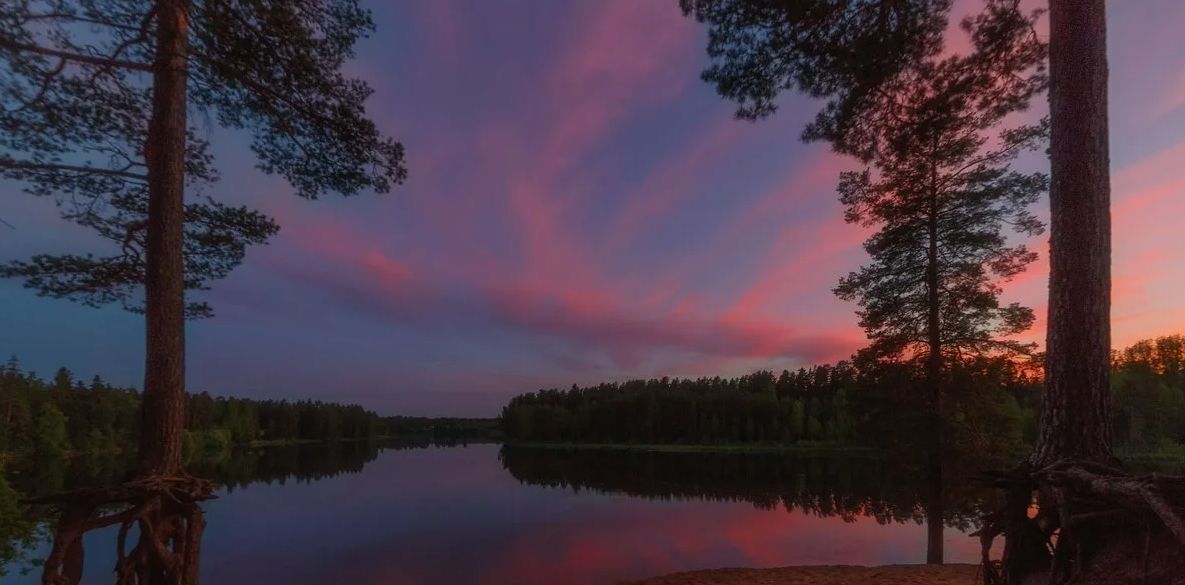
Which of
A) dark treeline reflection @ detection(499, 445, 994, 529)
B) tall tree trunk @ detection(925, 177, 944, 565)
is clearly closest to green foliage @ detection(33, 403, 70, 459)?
dark treeline reflection @ detection(499, 445, 994, 529)

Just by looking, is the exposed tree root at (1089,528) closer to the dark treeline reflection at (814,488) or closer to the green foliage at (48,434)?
the dark treeline reflection at (814,488)

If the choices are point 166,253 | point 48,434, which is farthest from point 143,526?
point 48,434

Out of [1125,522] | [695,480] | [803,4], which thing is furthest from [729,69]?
[695,480]

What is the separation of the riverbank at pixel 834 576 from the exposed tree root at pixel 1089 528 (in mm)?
2939

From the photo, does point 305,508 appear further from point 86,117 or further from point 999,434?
point 999,434

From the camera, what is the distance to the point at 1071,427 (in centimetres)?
473

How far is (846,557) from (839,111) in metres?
11.4

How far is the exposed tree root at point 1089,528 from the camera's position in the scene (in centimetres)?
366

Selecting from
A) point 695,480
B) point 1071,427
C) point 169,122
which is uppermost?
point 169,122

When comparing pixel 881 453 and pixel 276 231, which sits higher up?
pixel 276 231

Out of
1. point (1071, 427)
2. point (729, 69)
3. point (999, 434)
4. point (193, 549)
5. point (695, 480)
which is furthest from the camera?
point (695, 480)

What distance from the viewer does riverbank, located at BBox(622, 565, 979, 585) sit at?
8.25 meters

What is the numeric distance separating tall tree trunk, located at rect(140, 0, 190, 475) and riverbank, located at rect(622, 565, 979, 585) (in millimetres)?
6616

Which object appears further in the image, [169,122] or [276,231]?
[276,231]
